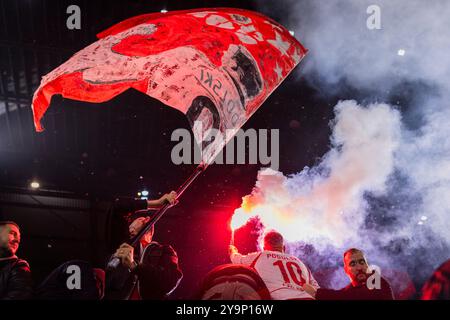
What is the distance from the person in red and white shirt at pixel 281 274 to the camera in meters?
4.02

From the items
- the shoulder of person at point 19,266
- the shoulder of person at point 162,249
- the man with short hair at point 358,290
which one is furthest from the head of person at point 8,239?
the man with short hair at point 358,290

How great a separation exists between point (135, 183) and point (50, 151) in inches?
85.1

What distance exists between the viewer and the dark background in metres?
8.22

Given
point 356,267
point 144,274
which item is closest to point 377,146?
point 356,267

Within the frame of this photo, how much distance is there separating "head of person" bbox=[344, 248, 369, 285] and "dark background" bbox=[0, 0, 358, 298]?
4.30 meters

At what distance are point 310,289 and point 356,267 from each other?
0.72m

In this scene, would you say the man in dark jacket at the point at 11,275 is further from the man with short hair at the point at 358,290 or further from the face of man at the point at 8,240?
the man with short hair at the point at 358,290

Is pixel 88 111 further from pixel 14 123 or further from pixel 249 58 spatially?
pixel 249 58

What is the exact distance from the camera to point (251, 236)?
391 inches

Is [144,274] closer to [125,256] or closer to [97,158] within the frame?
[125,256]

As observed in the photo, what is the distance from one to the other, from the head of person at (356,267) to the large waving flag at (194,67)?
1.90m
